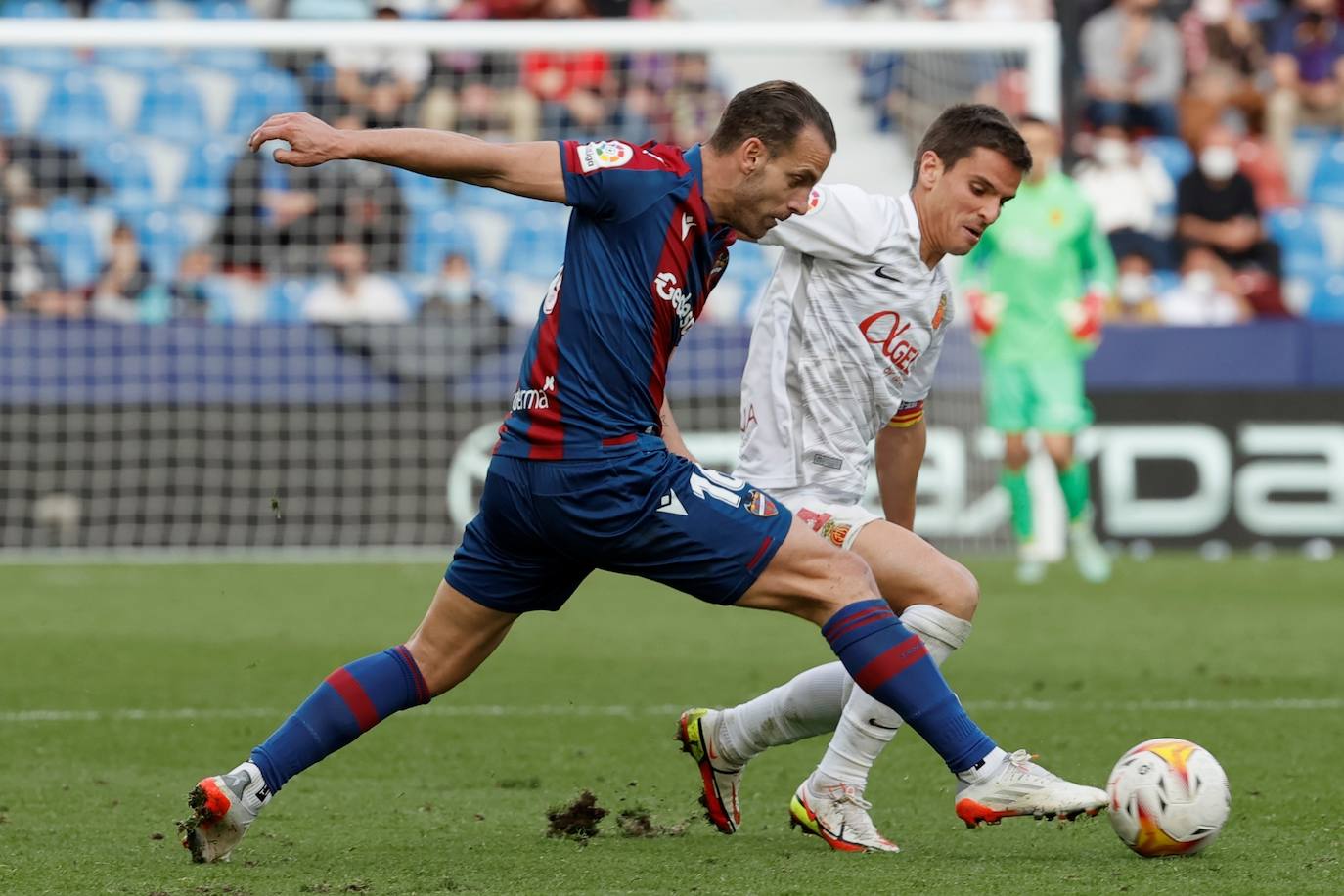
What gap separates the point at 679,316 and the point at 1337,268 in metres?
14.0

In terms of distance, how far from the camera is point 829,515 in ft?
17.6

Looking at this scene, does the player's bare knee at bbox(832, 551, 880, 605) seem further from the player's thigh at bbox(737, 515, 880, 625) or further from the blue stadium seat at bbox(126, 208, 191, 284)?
the blue stadium seat at bbox(126, 208, 191, 284)

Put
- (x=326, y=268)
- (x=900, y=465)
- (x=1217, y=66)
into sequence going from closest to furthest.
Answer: (x=900, y=465) → (x=326, y=268) → (x=1217, y=66)

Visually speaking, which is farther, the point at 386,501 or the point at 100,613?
the point at 386,501

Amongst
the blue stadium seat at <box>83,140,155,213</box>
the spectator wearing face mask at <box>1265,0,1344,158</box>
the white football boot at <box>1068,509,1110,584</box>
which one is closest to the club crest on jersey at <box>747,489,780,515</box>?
the white football boot at <box>1068,509,1110,584</box>

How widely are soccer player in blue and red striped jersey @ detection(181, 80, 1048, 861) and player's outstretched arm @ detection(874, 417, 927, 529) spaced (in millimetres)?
864

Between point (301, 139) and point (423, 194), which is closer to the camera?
point (301, 139)

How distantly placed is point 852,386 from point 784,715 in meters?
0.91

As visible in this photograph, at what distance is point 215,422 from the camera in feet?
46.4

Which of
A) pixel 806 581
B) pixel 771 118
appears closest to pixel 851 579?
pixel 806 581

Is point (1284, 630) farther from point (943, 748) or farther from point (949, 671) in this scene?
point (943, 748)

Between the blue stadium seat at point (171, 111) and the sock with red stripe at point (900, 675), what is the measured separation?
12230 mm

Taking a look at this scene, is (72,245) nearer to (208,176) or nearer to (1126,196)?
(208,176)

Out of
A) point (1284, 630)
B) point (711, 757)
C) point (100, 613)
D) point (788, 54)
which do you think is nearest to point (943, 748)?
point (711, 757)
